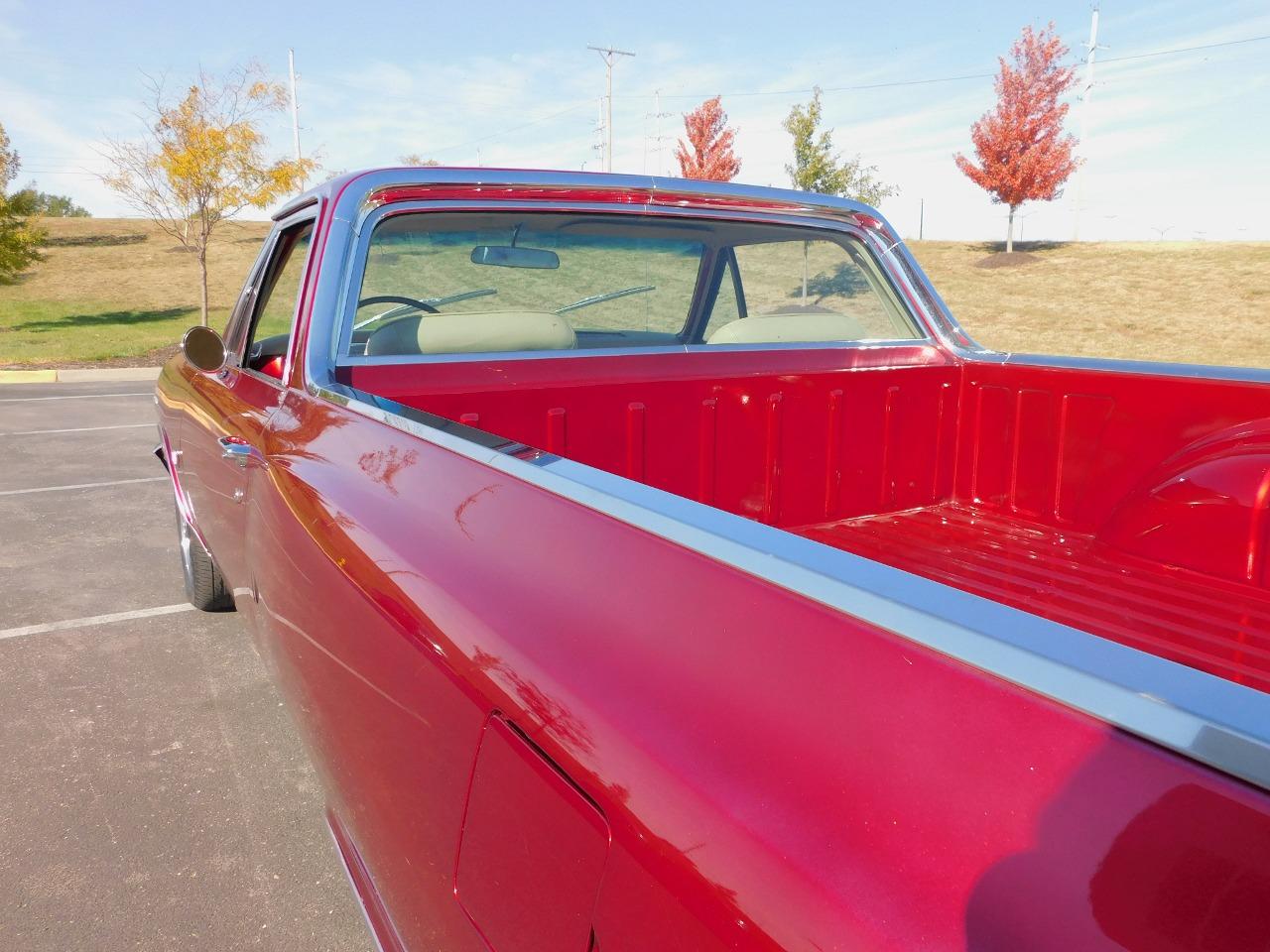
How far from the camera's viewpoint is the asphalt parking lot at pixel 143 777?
2.23 m

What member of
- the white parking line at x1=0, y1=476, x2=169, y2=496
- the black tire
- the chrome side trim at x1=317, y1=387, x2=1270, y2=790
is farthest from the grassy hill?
the chrome side trim at x1=317, y1=387, x2=1270, y2=790

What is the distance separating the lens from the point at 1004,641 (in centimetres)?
70

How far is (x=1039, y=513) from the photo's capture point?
9.64ft

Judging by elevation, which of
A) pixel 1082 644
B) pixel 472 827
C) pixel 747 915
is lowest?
pixel 472 827

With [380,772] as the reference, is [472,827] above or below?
above

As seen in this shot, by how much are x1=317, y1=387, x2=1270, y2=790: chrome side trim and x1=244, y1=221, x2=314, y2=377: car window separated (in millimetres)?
2138

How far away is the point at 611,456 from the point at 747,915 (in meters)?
1.91

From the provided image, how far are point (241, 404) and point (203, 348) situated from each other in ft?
1.63

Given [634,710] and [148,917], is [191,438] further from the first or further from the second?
[634,710]

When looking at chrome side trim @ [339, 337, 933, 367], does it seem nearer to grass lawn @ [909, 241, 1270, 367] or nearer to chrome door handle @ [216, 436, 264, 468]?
chrome door handle @ [216, 436, 264, 468]

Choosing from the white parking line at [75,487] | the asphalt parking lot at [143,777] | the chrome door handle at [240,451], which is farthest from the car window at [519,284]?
the white parking line at [75,487]

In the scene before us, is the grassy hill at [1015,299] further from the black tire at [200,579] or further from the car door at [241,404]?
the car door at [241,404]

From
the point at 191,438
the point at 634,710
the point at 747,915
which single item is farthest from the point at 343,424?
the point at 191,438

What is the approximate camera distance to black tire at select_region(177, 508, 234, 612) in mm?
3934
